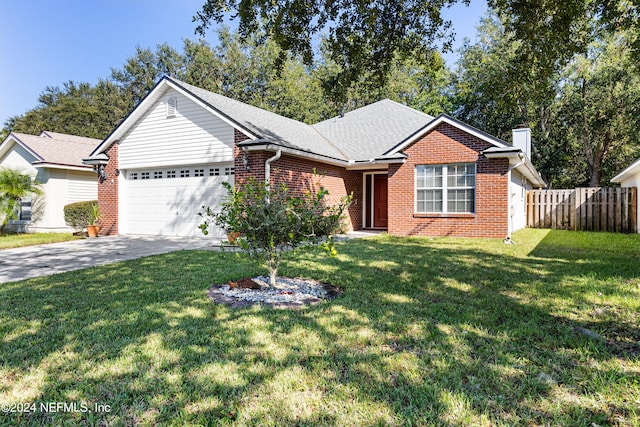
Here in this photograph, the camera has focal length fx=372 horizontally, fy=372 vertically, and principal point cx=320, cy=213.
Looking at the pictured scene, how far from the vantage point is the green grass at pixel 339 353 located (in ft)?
7.69

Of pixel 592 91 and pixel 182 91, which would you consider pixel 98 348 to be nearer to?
pixel 182 91

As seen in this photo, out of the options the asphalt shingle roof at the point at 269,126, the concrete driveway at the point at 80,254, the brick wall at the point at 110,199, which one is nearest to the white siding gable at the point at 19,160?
the brick wall at the point at 110,199

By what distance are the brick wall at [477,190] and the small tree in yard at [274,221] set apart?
846 cm

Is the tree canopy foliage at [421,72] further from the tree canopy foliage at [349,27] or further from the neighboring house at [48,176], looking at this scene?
the neighboring house at [48,176]

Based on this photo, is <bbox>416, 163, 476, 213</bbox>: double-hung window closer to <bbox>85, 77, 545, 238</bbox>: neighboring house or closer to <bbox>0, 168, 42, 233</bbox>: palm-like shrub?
<bbox>85, 77, 545, 238</bbox>: neighboring house

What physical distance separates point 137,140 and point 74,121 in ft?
95.8

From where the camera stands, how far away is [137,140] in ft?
44.7

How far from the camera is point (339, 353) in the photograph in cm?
316

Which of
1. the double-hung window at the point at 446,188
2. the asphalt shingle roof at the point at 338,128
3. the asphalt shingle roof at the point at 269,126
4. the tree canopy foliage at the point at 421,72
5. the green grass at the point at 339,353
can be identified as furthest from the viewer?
the double-hung window at the point at 446,188

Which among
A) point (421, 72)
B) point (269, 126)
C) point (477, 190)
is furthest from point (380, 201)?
point (269, 126)

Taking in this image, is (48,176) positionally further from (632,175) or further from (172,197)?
(632,175)

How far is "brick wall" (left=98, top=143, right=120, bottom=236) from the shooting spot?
14.0 metres

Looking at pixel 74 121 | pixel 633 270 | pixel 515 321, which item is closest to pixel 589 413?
pixel 515 321

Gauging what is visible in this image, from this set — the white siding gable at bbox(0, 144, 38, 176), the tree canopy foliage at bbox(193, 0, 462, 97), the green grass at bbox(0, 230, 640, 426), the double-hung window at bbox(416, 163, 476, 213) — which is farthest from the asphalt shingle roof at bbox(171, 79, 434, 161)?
the white siding gable at bbox(0, 144, 38, 176)
